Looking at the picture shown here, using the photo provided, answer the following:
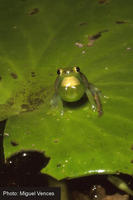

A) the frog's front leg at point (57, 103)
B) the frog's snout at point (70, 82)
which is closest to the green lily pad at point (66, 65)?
the frog's front leg at point (57, 103)

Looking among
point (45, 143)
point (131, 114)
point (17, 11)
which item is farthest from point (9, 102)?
point (17, 11)

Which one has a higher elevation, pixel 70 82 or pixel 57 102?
pixel 70 82

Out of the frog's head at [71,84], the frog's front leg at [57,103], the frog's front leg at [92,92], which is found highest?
the frog's head at [71,84]

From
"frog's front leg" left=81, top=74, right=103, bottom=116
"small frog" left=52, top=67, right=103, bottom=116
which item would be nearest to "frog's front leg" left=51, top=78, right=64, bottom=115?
"small frog" left=52, top=67, right=103, bottom=116

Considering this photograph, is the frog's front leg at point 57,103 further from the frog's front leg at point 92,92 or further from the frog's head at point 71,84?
the frog's front leg at point 92,92

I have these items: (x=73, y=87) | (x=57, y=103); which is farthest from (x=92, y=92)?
(x=57, y=103)

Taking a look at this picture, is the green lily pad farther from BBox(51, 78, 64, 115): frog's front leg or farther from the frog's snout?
the frog's snout

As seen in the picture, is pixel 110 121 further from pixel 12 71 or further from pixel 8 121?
pixel 12 71

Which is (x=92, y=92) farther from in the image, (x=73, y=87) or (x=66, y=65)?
(x=66, y=65)
